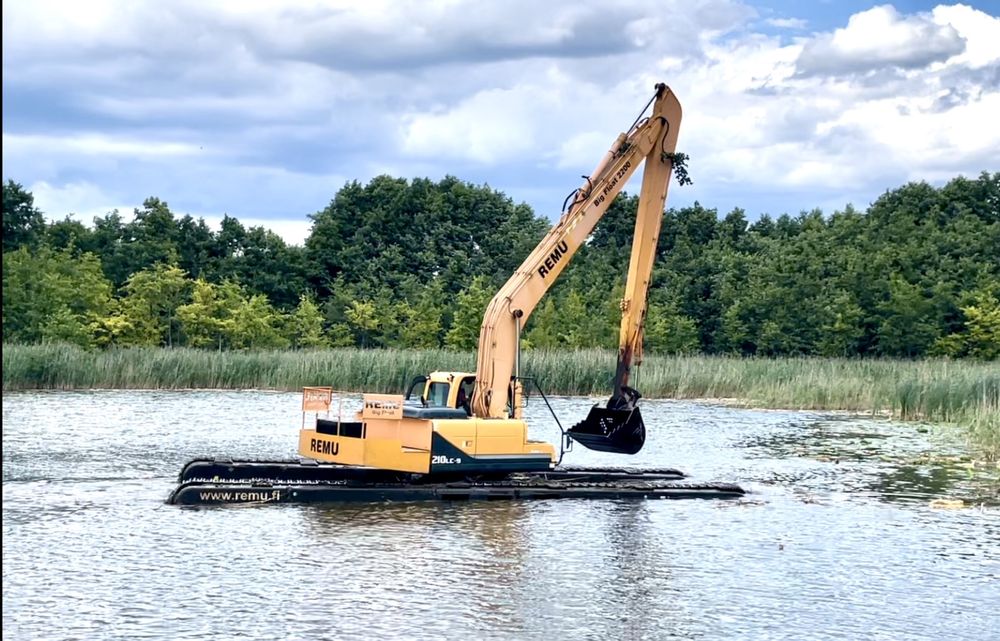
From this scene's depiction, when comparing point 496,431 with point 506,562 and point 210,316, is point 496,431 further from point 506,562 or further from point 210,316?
point 210,316

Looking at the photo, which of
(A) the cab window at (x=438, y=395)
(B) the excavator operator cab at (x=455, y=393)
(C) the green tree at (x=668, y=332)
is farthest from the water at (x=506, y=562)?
(C) the green tree at (x=668, y=332)

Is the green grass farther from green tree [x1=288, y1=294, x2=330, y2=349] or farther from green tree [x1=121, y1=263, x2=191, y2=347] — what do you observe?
green tree [x1=288, y1=294, x2=330, y2=349]

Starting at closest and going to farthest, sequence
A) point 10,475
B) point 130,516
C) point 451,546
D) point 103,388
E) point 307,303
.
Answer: point 451,546, point 130,516, point 10,475, point 103,388, point 307,303

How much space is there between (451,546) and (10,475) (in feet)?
31.2

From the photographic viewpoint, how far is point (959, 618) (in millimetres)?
13305

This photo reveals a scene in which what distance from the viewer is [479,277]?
72.1 m

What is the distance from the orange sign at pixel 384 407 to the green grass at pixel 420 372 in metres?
23.0

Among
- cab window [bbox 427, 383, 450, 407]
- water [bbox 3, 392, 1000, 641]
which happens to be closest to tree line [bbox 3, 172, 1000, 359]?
water [bbox 3, 392, 1000, 641]

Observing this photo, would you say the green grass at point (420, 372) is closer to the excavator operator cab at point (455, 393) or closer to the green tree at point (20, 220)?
the excavator operator cab at point (455, 393)

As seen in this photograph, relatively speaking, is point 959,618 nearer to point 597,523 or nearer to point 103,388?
point 597,523

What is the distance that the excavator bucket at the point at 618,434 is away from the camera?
21141 mm

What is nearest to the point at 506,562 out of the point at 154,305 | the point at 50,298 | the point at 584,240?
the point at 584,240

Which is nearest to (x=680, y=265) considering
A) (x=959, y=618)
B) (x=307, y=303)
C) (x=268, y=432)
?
(x=307, y=303)

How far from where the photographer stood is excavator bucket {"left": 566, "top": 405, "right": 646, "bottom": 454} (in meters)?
21.1
